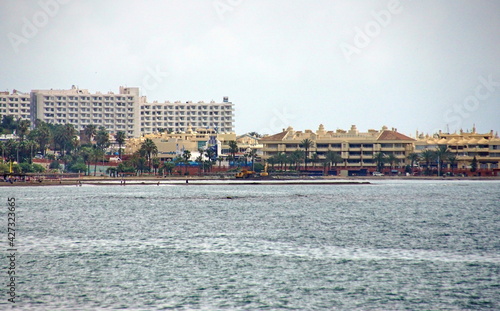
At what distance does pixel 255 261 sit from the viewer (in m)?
49.7

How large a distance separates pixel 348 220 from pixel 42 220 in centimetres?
3543

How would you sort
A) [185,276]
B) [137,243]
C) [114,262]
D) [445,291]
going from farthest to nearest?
[137,243] < [114,262] < [185,276] < [445,291]

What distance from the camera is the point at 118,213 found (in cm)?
9269

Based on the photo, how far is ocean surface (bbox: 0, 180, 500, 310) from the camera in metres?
37.4

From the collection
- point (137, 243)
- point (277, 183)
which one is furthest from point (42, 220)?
point (277, 183)

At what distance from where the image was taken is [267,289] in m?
40.2

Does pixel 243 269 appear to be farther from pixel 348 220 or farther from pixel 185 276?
pixel 348 220

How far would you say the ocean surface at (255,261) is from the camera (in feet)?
123

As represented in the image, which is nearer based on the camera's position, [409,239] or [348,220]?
[409,239]

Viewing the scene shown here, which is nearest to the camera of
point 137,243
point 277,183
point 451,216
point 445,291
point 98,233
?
point 445,291

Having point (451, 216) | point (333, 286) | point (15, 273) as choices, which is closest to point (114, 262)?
point (15, 273)

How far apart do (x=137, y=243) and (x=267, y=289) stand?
880 inches

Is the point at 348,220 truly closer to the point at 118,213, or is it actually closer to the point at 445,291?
the point at 118,213

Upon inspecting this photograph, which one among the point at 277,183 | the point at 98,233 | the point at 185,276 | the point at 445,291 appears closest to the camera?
the point at 445,291
